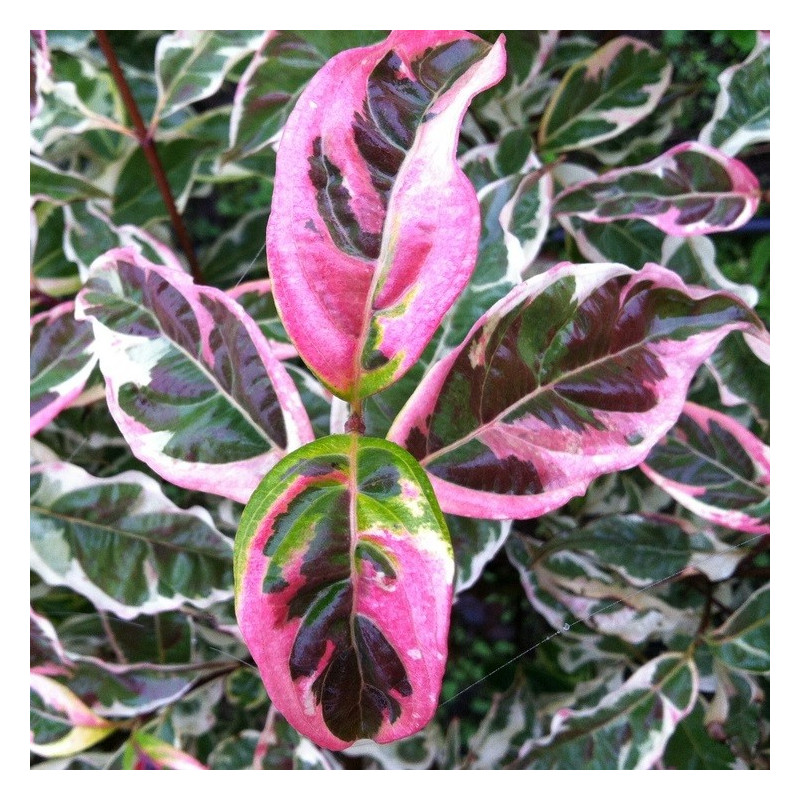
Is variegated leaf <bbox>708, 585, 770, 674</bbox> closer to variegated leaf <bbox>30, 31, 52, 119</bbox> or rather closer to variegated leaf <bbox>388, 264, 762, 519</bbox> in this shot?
variegated leaf <bbox>388, 264, 762, 519</bbox>

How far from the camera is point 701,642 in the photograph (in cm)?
80

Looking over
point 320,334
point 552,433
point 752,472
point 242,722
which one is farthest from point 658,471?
point 242,722

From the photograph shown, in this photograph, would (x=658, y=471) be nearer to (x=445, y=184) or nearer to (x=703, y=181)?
(x=703, y=181)

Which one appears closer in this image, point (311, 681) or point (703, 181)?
point (311, 681)

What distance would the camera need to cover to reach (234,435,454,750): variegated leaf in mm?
431

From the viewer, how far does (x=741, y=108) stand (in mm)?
724

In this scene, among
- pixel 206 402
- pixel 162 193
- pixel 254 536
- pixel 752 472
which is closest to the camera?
pixel 254 536

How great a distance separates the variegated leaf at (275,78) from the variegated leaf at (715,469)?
446 mm

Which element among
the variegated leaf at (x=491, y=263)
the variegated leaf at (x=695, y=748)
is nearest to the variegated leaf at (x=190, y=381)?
the variegated leaf at (x=491, y=263)

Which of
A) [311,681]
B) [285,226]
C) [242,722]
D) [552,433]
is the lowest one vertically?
[242,722]

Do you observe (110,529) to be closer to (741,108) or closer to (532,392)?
(532,392)

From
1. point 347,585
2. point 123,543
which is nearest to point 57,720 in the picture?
point 123,543

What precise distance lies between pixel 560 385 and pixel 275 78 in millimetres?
411

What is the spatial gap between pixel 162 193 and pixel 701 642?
2.43 ft
